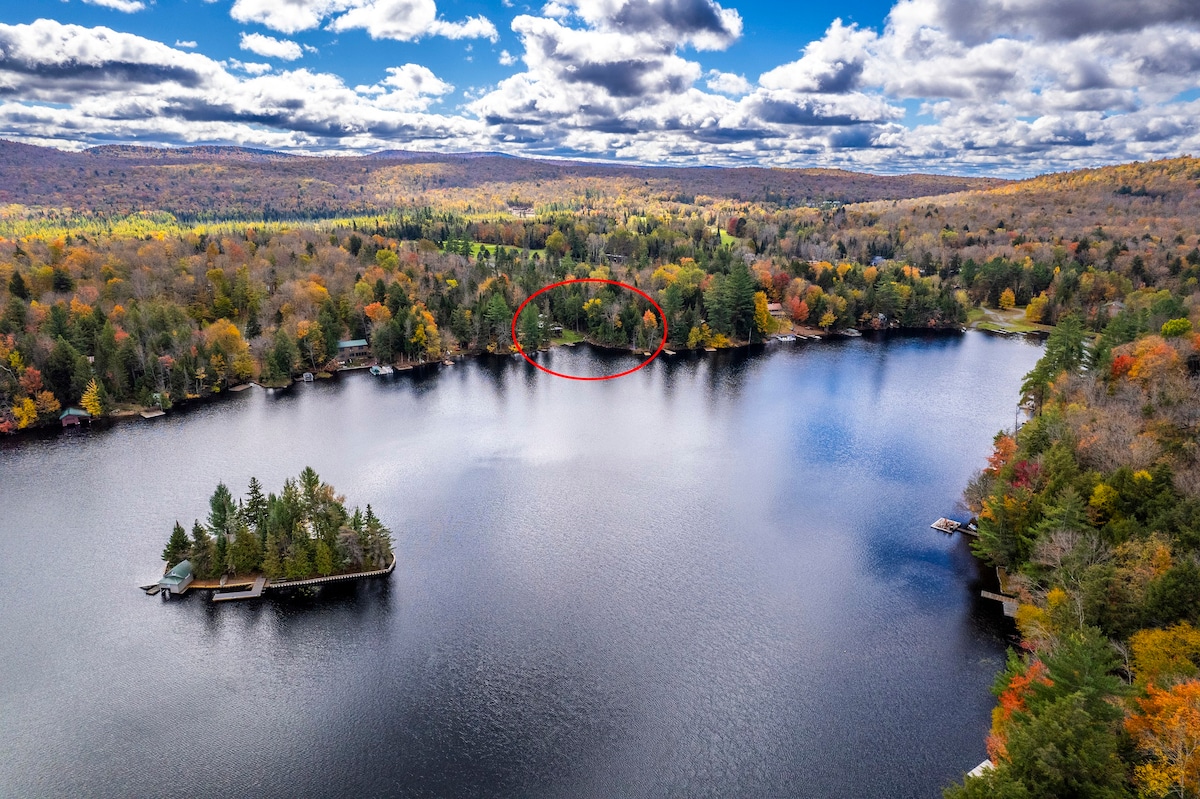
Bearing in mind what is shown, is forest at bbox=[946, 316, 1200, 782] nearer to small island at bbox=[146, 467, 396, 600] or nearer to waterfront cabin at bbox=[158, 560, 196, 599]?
small island at bbox=[146, 467, 396, 600]

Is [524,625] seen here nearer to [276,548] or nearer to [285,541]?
[285,541]

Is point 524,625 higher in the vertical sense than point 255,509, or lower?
lower

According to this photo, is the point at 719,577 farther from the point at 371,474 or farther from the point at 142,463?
the point at 142,463

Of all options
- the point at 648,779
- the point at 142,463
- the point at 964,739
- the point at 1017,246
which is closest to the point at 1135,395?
the point at 964,739

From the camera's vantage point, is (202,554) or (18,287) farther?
(18,287)

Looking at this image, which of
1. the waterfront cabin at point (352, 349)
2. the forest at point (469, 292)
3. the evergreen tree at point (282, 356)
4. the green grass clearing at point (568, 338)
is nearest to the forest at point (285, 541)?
the forest at point (469, 292)

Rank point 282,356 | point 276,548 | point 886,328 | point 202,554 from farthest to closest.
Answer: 1. point 886,328
2. point 282,356
3. point 202,554
4. point 276,548

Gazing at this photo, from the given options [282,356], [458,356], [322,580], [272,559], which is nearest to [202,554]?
[272,559]
